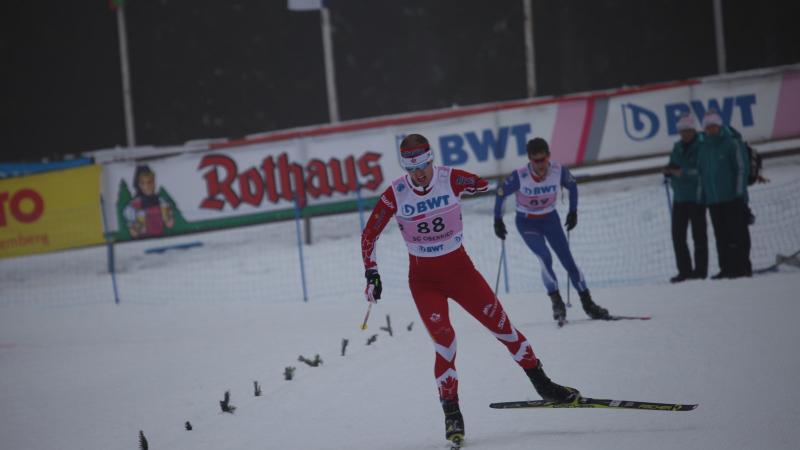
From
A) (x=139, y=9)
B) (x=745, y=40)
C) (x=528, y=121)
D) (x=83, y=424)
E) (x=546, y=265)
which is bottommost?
(x=83, y=424)

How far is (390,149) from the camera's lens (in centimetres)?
1653

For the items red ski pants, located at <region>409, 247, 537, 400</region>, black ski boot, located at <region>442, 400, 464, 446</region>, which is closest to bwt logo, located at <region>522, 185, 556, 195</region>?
red ski pants, located at <region>409, 247, 537, 400</region>

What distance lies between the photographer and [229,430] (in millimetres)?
6551

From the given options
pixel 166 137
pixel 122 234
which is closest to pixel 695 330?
pixel 122 234

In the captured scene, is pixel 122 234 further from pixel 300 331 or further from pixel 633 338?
pixel 633 338

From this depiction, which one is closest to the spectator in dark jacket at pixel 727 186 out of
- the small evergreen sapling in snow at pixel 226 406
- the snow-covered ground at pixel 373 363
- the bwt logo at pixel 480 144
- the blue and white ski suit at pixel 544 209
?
the snow-covered ground at pixel 373 363

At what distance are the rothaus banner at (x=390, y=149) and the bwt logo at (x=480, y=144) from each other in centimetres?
2

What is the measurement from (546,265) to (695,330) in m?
1.96

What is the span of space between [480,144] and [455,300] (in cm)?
1107

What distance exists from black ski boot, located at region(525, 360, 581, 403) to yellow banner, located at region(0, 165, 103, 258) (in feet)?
40.0

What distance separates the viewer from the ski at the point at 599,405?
5.52 metres

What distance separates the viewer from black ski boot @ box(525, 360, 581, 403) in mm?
5809

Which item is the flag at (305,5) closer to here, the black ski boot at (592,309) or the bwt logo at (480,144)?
the bwt logo at (480,144)

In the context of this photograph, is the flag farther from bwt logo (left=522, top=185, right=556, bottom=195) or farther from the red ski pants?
the red ski pants
